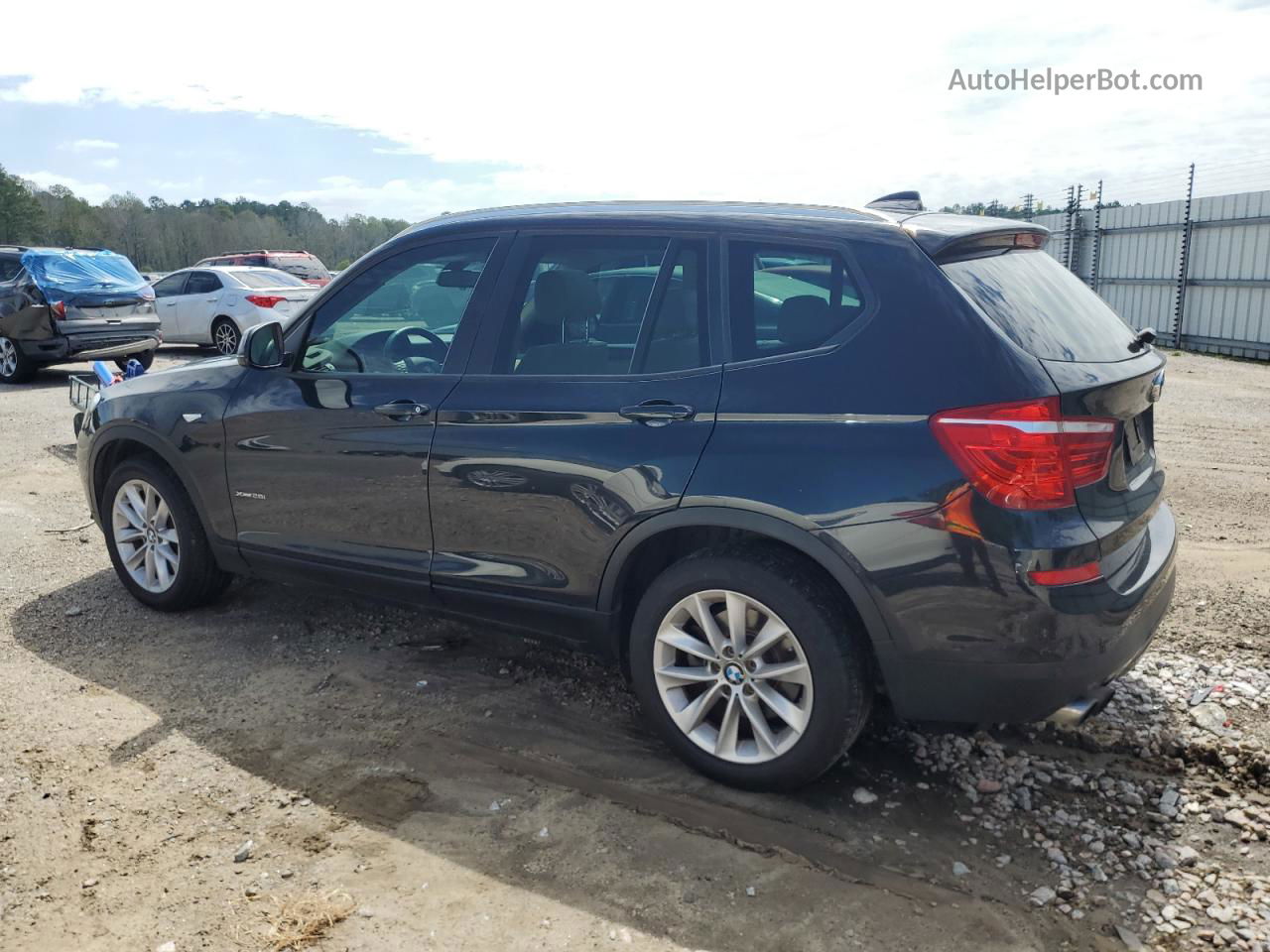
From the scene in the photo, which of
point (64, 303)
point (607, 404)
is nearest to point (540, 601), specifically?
point (607, 404)

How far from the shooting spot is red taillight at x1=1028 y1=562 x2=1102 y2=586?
2.84 metres

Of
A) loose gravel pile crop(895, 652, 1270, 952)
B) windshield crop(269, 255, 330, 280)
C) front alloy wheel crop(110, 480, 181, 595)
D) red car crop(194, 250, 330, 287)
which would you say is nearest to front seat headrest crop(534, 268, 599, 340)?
loose gravel pile crop(895, 652, 1270, 952)

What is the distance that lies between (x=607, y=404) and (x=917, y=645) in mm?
1247

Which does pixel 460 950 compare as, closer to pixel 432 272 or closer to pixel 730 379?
pixel 730 379

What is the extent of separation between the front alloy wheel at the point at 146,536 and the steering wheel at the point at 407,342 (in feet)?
4.95

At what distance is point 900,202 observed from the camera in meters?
3.84

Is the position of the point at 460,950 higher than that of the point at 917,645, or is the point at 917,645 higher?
the point at 917,645

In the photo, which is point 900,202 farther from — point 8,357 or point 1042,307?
point 8,357

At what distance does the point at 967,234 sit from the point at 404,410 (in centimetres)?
208

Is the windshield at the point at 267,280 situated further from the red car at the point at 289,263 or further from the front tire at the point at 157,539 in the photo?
the front tire at the point at 157,539

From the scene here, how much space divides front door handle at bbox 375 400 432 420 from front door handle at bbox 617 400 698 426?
34.5 inches

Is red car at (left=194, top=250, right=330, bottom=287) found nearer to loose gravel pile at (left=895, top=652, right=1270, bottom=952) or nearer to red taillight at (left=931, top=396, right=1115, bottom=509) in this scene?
loose gravel pile at (left=895, top=652, right=1270, bottom=952)

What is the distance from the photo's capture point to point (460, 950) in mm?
2676

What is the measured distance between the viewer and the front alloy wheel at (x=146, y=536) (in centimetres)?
493
